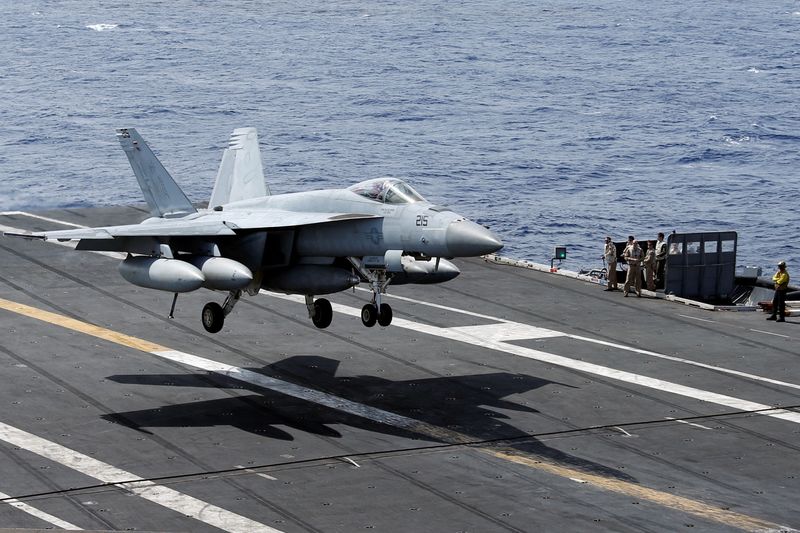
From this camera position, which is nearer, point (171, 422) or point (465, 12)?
point (171, 422)

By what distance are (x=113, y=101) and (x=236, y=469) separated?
90.4m

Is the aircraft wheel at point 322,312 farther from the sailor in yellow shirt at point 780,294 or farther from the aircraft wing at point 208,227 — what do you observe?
the sailor in yellow shirt at point 780,294

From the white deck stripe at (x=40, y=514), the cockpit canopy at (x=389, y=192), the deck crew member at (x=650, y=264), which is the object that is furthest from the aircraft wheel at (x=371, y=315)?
the deck crew member at (x=650, y=264)

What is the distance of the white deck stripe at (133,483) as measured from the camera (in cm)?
2231

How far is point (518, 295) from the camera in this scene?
42562mm

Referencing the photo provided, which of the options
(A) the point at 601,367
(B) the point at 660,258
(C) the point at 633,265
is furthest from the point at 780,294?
(A) the point at 601,367

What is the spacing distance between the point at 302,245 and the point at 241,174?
18.2 feet

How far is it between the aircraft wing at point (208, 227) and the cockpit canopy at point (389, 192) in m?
0.59

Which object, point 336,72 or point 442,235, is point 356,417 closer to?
point 442,235

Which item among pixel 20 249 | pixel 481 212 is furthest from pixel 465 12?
pixel 20 249

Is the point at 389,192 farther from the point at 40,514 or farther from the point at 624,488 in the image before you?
the point at 40,514

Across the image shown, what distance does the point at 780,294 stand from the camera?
3981 centimetres

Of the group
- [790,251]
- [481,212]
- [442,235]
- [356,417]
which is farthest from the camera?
[481,212]

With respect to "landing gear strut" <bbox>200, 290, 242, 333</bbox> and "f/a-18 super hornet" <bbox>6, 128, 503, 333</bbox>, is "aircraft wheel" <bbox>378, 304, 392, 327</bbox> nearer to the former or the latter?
"f/a-18 super hornet" <bbox>6, 128, 503, 333</bbox>
